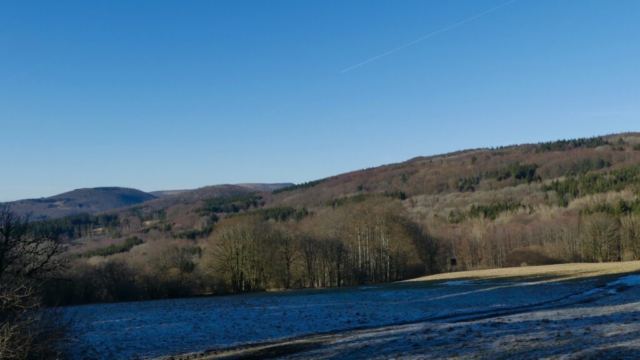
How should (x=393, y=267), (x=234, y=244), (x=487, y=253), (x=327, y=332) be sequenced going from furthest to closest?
(x=487, y=253) < (x=393, y=267) < (x=234, y=244) < (x=327, y=332)

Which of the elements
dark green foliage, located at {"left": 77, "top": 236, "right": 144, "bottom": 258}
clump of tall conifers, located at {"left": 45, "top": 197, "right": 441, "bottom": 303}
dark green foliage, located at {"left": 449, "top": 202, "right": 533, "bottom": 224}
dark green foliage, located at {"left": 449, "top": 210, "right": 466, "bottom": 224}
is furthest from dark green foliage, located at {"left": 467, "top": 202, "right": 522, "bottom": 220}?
dark green foliage, located at {"left": 77, "top": 236, "right": 144, "bottom": 258}

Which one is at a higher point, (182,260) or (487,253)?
(182,260)

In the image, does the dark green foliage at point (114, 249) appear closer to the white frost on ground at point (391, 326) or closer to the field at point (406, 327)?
the field at point (406, 327)

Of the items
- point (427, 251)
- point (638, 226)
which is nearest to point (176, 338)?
point (427, 251)

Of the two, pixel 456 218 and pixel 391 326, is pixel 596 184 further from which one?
pixel 391 326

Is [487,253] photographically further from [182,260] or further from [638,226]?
[182,260]

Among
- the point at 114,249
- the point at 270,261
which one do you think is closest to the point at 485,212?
the point at 270,261

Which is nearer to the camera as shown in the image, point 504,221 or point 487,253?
point 487,253

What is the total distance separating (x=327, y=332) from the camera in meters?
26.2

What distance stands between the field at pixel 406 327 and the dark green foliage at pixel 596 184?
382 ft

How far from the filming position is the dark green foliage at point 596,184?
146250 mm

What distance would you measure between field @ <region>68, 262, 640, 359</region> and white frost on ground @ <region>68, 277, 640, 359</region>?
0.06 meters

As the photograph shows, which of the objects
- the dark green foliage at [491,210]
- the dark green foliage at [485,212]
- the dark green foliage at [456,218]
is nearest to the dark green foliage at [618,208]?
the dark green foliage at [485,212]

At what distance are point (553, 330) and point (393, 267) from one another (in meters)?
64.0
